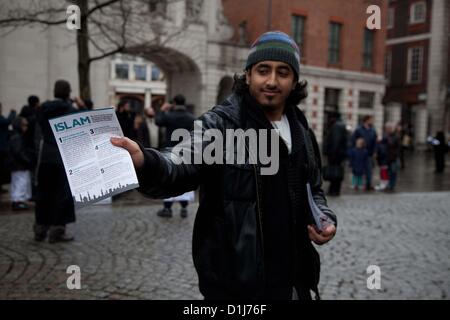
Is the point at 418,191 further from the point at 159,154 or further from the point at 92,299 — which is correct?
the point at 159,154

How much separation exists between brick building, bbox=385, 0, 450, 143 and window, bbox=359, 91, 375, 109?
3.09 meters

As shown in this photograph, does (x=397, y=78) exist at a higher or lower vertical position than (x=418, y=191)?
higher

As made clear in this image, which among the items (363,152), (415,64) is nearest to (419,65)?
(415,64)

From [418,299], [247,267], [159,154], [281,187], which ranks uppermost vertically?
[159,154]

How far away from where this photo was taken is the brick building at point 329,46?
2844 centimetres

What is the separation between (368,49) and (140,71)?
33.2 meters

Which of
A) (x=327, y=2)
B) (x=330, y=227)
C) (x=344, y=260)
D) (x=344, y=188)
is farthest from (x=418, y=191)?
(x=327, y=2)

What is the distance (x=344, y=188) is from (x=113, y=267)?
9318 millimetres

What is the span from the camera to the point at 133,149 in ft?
5.49

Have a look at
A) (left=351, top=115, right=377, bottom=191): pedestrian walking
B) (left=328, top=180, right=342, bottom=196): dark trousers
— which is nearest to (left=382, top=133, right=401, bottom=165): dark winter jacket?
(left=351, top=115, right=377, bottom=191): pedestrian walking

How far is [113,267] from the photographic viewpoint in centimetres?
495

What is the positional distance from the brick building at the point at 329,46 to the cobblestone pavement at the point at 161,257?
21.5 metres

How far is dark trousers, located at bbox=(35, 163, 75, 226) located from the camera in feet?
19.4

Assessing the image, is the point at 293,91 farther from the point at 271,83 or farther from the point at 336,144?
the point at 336,144
